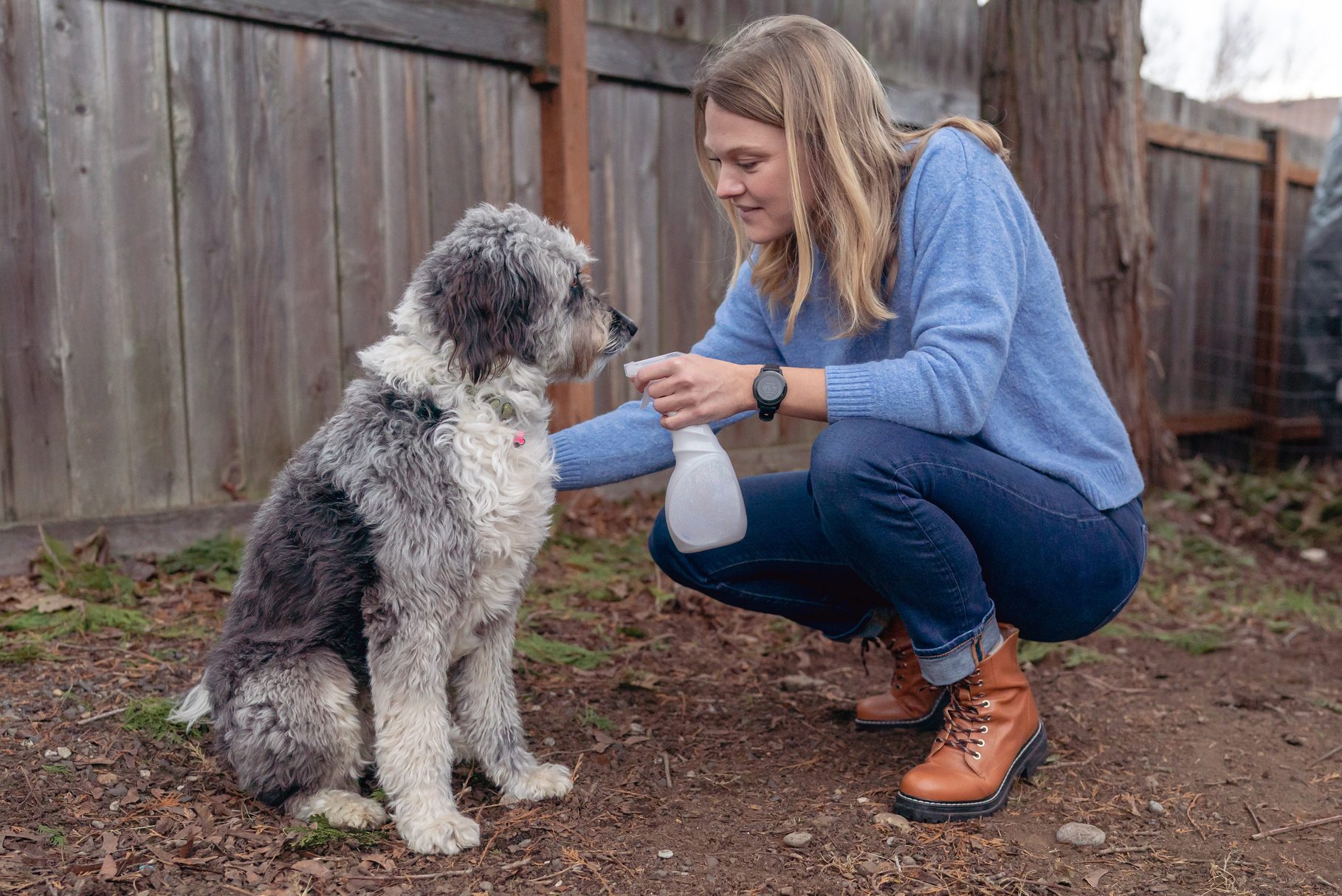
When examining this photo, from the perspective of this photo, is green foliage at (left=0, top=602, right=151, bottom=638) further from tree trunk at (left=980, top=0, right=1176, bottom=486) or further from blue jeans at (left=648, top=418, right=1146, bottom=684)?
tree trunk at (left=980, top=0, right=1176, bottom=486)

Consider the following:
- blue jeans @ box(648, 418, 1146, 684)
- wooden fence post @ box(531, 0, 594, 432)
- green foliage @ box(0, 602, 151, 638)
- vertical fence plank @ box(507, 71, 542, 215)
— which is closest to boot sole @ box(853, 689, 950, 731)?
blue jeans @ box(648, 418, 1146, 684)

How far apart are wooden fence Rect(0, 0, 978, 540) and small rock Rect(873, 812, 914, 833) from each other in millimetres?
2004

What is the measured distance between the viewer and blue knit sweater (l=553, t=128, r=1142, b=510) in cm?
271

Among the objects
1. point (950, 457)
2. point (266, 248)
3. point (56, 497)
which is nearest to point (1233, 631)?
point (950, 457)

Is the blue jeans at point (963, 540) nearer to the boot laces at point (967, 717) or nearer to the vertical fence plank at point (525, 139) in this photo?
the boot laces at point (967, 717)

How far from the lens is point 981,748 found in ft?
9.37

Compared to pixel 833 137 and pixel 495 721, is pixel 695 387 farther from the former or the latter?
pixel 495 721

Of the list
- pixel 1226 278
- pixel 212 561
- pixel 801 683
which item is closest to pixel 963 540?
pixel 801 683

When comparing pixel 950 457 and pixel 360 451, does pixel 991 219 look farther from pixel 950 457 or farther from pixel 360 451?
pixel 360 451

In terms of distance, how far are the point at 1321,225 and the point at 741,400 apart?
8.08 m

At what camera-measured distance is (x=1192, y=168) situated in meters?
8.73

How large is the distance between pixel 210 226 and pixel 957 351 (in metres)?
3.26

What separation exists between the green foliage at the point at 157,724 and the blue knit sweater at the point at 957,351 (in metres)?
1.24

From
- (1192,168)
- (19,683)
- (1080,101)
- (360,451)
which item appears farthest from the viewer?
(1192,168)
